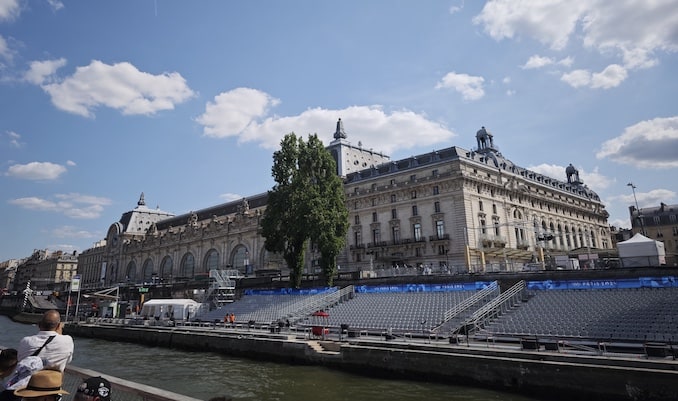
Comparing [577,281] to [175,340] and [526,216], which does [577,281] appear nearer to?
[175,340]

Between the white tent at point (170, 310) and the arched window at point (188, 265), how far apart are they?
47.6m

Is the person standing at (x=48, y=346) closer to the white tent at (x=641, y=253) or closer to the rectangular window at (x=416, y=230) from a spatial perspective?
the white tent at (x=641, y=253)

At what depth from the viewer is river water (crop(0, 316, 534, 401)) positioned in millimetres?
16938

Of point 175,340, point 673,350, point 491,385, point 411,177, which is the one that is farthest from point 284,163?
point 673,350

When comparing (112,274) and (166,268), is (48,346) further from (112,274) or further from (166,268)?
(112,274)

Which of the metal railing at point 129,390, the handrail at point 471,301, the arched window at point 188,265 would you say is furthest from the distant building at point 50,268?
the metal railing at point 129,390

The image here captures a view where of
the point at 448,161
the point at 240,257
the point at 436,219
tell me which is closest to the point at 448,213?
the point at 436,219

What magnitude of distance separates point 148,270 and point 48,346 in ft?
395

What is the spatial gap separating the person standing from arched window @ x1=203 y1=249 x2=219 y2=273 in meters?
89.8

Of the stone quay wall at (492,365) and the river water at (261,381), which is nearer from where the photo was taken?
the stone quay wall at (492,365)

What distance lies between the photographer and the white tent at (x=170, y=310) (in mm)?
49500

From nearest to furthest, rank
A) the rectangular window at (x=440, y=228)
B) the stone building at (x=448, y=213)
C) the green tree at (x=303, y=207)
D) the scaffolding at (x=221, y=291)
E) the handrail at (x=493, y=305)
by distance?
1. the handrail at (x=493, y=305)
2. the green tree at (x=303, y=207)
3. the scaffolding at (x=221, y=291)
4. the stone building at (x=448, y=213)
5. the rectangular window at (x=440, y=228)

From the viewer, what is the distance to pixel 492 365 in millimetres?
17750

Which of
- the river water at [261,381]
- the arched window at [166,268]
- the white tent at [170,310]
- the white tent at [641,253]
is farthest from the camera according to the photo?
the arched window at [166,268]
